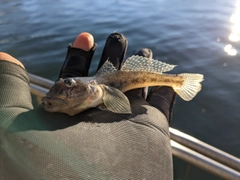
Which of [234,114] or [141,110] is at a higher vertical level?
[141,110]

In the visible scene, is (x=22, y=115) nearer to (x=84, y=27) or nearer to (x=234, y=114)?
(x=234, y=114)

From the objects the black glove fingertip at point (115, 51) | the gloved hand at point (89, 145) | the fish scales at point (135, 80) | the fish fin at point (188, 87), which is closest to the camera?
the gloved hand at point (89, 145)

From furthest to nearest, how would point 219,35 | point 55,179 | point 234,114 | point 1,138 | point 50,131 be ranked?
point 219,35, point 234,114, point 50,131, point 1,138, point 55,179

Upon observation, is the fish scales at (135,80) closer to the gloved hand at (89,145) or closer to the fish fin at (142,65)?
the fish fin at (142,65)

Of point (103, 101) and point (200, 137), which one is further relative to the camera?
point (200, 137)

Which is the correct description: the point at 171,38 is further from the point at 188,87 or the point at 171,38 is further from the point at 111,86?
the point at 111,86

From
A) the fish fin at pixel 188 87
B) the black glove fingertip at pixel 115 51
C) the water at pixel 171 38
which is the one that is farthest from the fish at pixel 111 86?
the water at pixel 171 38

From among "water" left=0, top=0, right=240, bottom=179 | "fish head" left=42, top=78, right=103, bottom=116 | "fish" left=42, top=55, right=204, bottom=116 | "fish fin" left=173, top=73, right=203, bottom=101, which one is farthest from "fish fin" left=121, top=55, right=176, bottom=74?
"water" left=0, top=0, right=240, bottom=179

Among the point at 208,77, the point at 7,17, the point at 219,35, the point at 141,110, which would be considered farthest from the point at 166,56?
the point at 7,17

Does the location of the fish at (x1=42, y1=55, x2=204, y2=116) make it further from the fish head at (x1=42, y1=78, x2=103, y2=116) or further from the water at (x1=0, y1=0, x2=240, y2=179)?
the water at (x1=0, y1=0, x2=240, y2=179)
